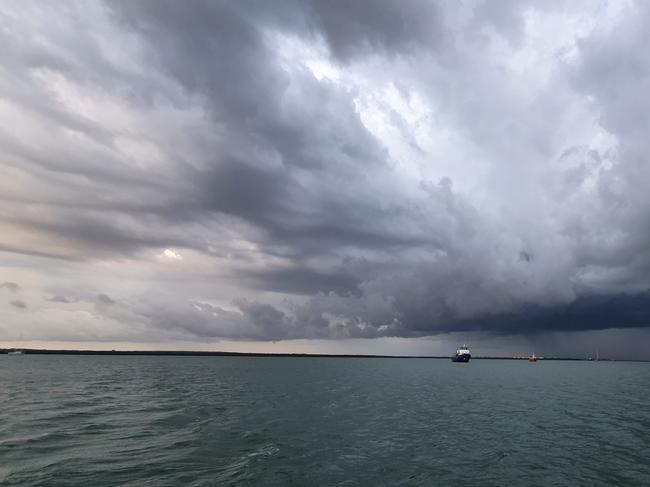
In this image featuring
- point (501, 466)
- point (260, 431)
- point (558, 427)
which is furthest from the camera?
point (558, 427)

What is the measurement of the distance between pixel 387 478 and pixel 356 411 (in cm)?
2738

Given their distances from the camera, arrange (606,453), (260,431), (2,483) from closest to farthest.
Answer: (2,483) < (606,453) < (260,431)

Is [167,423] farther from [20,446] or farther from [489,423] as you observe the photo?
[489,423]

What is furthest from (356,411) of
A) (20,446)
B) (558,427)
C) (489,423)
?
(20,446)

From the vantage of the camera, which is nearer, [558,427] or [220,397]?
[558,427]

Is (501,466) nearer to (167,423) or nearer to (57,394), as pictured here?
(167,423)

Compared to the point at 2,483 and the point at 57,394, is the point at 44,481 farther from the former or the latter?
the point at 57,394

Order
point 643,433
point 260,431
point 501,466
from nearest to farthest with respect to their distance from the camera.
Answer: point 501,466
point 260,431
point 643,433

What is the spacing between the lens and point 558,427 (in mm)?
43375

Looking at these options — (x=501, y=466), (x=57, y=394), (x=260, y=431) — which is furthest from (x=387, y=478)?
(x=57, y=394)

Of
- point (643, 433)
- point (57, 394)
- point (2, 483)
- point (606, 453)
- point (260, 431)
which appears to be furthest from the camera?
point (57, 394)

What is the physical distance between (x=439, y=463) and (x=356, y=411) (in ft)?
Result: 78.8

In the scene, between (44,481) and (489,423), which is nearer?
(44,481)

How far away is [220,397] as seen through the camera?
2532 inches
